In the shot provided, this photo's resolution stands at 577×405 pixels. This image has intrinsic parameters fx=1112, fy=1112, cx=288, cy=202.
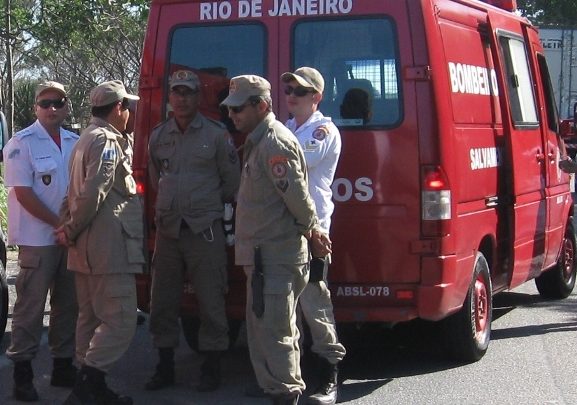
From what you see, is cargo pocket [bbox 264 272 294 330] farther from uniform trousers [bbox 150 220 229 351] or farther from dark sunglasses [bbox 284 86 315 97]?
dark sunglasses [bbox 284 86 315 97]

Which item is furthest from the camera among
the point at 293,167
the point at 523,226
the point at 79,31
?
the point at 79,31

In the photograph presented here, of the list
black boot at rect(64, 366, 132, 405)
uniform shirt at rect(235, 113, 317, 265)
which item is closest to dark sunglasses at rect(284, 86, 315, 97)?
uniform shirt at rect(235, 113, 317, 265)

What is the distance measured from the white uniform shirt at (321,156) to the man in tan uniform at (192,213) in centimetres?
59

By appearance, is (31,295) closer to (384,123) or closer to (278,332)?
(278,332)

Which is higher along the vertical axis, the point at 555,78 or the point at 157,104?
the point at 555,78

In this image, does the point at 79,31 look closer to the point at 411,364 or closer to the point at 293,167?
the point at 411,364

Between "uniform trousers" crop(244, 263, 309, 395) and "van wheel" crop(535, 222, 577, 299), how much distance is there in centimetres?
497

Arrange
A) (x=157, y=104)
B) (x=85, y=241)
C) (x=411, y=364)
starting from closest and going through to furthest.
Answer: (x=85, y=241)
(x=157, y=104)
(x=411, y=364)

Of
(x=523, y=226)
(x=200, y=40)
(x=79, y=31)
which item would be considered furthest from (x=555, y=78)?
(x=200, y=40)

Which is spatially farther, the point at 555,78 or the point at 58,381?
the point at 555,78

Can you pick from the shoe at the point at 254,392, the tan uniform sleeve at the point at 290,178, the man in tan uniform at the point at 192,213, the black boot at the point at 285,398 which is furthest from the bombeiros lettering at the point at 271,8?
the black boot at the point at 285,398

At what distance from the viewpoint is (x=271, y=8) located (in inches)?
275

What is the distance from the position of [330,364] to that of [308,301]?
0.42 meters

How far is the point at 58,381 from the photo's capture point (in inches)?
277
